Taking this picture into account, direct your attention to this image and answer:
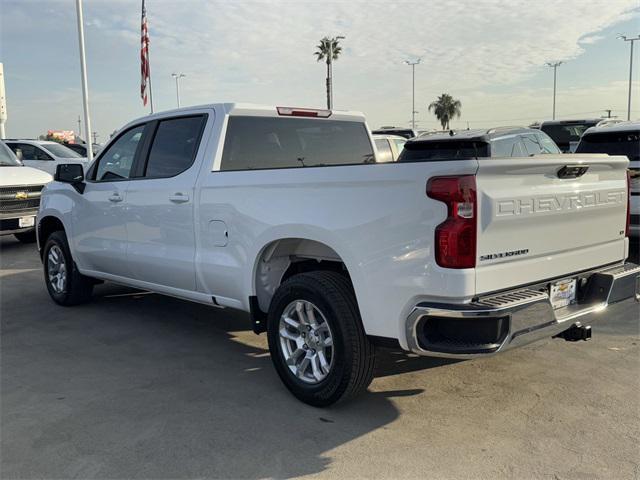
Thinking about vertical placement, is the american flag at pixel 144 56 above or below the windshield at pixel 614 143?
above

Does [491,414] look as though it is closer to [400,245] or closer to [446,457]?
[446,457]

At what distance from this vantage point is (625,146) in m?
8.12

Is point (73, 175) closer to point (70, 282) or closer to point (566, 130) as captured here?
point (70, 282)

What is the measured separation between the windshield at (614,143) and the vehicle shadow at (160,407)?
543 centimetres

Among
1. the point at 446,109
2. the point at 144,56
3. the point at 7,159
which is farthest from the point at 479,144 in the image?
the point at 446,109

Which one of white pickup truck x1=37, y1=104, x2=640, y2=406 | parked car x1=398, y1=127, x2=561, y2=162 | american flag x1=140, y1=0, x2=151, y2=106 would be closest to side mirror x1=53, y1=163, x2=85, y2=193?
white pickup truck x1=37, y1=104, x2=640, y2=406

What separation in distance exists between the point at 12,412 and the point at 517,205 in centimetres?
338

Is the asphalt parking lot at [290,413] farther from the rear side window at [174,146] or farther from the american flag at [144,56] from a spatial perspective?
the american flag at [144,56]

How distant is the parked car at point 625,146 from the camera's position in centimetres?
762

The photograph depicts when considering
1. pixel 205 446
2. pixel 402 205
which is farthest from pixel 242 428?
pixel 402 205

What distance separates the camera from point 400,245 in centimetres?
313

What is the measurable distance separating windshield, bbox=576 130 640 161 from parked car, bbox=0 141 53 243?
9.35m

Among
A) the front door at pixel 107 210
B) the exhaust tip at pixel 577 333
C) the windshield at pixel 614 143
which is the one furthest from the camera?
the windshield at pixel 614 143

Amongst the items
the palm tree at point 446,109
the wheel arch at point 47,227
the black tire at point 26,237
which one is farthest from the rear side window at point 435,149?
the palm tree at point 446,109
